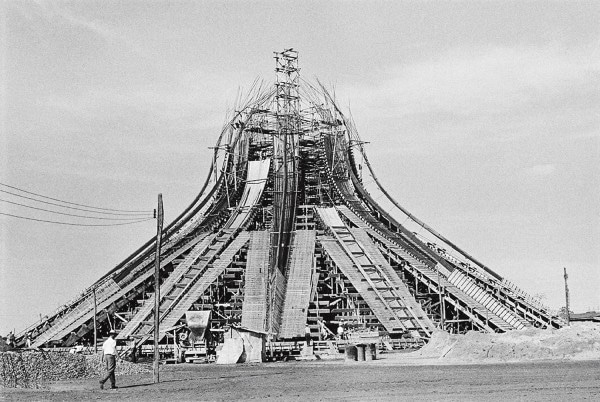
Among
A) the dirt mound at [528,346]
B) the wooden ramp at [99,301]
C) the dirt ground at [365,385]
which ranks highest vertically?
the wooden ramp at [99,301]

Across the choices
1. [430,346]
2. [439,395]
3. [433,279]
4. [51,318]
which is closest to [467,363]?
[430,346]

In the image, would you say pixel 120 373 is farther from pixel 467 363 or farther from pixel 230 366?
pixel 467 363

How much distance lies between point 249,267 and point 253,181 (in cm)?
1074

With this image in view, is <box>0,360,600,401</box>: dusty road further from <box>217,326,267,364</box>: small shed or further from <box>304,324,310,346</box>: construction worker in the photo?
<box>304,324,310,346</box>: construction worker

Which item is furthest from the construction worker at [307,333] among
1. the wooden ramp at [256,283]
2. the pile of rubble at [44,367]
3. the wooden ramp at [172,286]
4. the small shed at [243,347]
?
the pile of rubble at [44,367]

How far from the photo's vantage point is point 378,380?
1104 inches

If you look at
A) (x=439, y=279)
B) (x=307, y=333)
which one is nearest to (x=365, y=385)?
(x=307, y=333)

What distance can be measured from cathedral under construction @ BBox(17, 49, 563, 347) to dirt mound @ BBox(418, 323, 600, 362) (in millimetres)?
10774

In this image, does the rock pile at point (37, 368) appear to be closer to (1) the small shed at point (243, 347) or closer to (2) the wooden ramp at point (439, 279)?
(1) the small shed at point (243, 347)

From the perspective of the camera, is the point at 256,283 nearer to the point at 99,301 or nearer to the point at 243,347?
the point at 99,301

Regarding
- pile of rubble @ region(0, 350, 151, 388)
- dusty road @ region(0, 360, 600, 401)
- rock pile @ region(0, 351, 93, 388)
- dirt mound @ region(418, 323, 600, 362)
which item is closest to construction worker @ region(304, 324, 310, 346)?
dirt mound @ region(418, 323, 600, 362)

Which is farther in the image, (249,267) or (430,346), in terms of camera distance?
(249,267)

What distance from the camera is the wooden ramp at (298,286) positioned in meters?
54.2

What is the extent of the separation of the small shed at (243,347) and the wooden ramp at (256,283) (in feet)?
29.0
